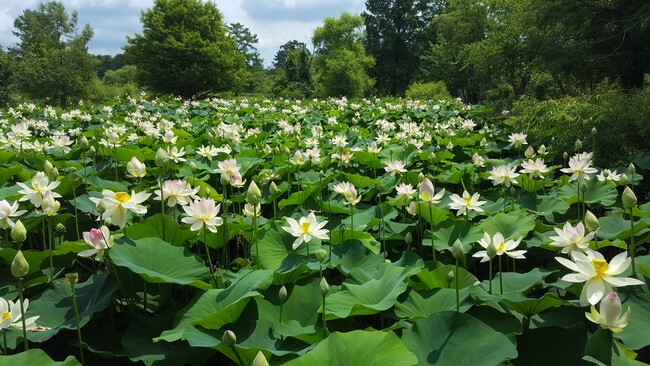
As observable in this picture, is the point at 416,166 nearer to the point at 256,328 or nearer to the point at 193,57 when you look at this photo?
the point at 256,328

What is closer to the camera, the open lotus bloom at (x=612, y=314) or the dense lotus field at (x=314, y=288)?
the open lotus bloom at (x=612, y=314)

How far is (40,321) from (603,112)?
508 centimetres

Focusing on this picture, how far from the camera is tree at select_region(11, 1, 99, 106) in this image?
24500 mm

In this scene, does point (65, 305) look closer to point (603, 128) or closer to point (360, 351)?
point (360, 351)

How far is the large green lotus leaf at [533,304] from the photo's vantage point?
4.04 ft

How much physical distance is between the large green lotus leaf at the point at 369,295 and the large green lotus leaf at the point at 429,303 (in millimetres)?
52

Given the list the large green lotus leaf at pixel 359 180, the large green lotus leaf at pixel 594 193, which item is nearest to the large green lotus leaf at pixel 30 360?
the large green lotus leaf at pixel 359 180

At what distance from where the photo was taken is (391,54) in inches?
1480

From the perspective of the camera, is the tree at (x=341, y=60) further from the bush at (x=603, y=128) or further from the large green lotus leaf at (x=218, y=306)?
the large green lotus leaf at (x=218, y=306)

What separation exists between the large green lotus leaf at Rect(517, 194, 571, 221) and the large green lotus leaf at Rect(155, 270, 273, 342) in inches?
64.3

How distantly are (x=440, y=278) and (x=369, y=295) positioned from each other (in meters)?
0.25

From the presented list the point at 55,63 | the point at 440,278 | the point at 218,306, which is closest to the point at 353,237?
the point at 440,278

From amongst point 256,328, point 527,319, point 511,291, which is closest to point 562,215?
point 511,291

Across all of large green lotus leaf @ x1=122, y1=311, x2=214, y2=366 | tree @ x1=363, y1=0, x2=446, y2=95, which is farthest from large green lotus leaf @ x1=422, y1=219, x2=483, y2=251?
tree @ x1=363, y1=0, x2=446, y2=95
